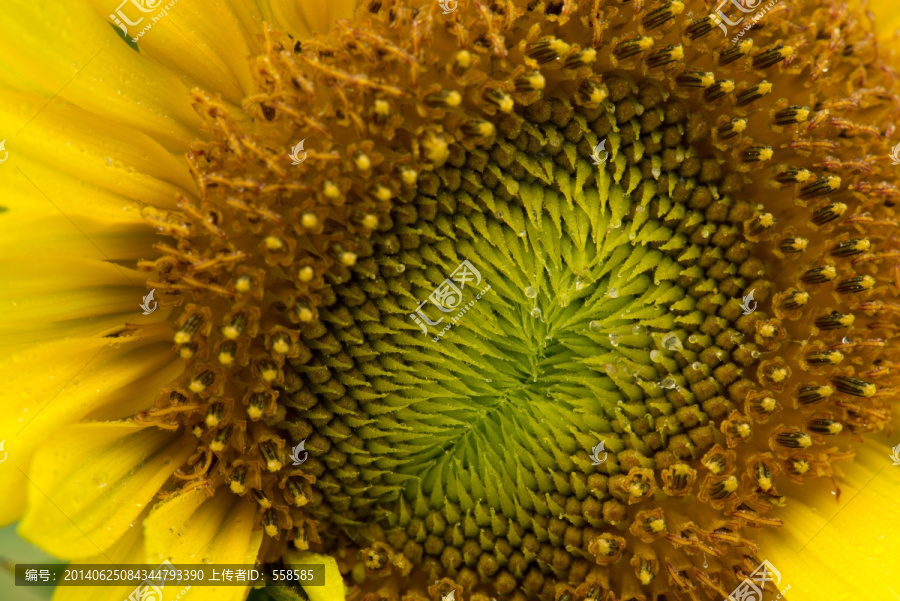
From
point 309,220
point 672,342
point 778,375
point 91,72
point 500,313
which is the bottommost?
point 778,375

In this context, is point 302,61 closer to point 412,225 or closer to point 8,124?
point 412,225

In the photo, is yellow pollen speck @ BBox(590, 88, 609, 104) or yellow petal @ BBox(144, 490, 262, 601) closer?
yellow petal @ BBox(144, 490, 262, 601)

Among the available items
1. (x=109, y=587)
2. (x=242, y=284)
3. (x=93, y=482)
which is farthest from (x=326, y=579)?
(x=242, y=284)

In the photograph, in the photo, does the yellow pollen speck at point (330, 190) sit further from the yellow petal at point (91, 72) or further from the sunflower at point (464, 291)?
the yellow petal at point (91, 72)

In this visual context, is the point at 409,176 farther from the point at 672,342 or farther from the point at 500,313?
the point at 672,342

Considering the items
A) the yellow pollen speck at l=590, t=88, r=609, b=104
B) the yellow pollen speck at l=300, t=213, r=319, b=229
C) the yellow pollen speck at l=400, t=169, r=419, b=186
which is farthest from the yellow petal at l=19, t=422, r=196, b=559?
the yellow pollen speck at l=590, t=88, r=609, b=104

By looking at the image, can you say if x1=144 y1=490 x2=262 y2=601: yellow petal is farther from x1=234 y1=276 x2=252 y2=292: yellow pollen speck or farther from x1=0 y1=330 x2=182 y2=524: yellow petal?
x1=234 y1=276 x2=252 y2=292: yellow pollen speck
